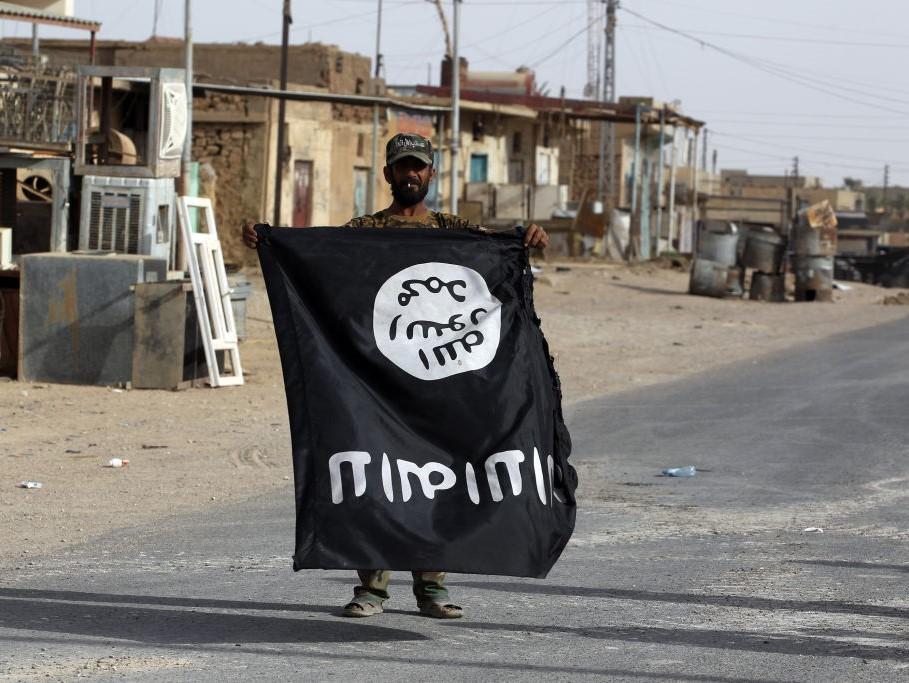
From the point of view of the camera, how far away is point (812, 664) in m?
5.22

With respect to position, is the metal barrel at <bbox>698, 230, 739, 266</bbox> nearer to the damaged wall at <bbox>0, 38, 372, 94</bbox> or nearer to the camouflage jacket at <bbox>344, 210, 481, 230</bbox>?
the damaged wall at <bbox>0, 38, 372, 94</bbox>

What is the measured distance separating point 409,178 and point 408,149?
0.13m

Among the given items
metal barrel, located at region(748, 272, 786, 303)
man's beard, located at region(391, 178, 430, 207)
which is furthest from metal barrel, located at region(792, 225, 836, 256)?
man's beard, located at region(391, 178, 430, 207)

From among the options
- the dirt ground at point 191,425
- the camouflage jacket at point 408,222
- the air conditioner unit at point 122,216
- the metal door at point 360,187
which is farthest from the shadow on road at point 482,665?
the metal door at point 360,187

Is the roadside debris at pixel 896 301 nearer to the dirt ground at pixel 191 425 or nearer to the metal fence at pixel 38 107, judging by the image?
the dirt ground at pixel 191 425

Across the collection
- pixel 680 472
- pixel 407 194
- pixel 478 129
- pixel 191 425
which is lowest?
pixel 191 425

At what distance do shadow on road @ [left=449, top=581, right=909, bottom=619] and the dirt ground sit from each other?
2440mm

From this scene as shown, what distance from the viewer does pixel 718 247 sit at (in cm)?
3422

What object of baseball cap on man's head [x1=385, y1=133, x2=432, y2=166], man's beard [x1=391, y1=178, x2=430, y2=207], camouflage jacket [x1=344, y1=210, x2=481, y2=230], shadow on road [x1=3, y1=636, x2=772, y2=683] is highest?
baseball cap on man's head [x1=385, y1=133, x2=432, y2=166]

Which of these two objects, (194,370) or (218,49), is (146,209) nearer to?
(194,370)

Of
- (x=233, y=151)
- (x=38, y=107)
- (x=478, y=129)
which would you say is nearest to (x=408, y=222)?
(x=38, y=107)

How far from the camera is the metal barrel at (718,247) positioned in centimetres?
3400

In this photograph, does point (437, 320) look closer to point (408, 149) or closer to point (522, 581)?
point (408, 149)

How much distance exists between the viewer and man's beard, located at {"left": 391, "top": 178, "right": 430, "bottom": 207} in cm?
605
